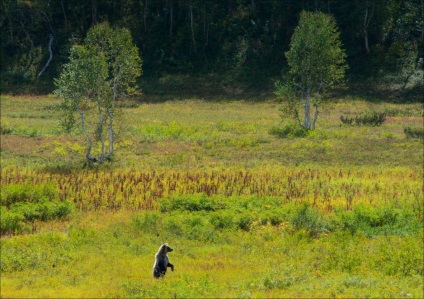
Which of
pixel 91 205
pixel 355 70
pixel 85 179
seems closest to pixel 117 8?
pixel 355 70

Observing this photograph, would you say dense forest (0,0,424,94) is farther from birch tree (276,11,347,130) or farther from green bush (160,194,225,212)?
green bush (160,194,225,212)

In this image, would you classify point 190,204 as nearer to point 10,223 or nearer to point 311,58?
point 10,223

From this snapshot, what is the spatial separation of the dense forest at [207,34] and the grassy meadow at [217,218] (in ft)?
132

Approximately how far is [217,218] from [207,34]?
75070 millimetres

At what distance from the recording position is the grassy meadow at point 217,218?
1631cm

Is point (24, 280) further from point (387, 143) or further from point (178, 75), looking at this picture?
point (178, 75)

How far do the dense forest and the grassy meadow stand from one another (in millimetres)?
40338

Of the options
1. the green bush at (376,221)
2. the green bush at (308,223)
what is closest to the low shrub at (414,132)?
the green bush at (376,221)

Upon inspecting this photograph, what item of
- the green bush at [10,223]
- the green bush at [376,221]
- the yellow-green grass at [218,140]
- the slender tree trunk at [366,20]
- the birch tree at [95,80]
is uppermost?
the slender tree trunk at [366,20]

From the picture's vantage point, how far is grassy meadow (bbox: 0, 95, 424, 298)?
16.3 m

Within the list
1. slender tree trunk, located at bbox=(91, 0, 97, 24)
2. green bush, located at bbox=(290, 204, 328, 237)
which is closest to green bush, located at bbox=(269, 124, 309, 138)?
green bush, located at bbox=(290, 204, 328, 237)

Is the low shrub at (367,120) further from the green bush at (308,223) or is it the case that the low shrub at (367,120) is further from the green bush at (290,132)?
the green bush at (308,223)

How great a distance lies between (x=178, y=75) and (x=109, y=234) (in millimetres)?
71192

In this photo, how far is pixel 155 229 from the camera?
22.6 meters
